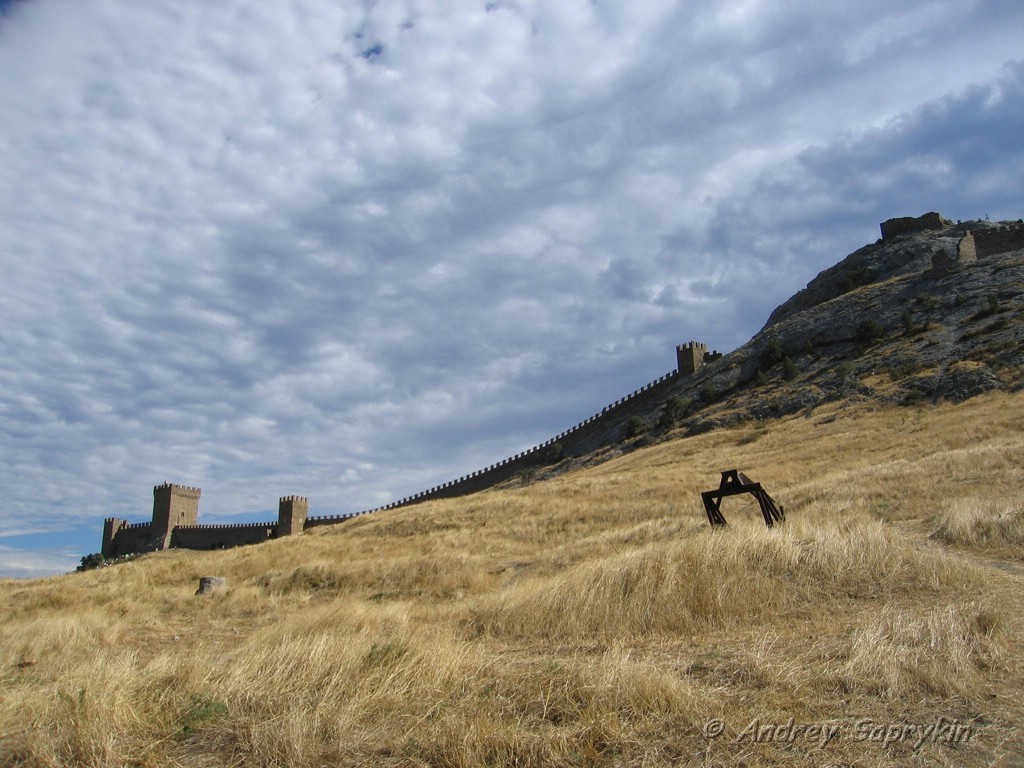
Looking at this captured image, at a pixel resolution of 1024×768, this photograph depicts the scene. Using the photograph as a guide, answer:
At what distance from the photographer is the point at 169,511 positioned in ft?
282

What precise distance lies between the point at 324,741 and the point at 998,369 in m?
48.9

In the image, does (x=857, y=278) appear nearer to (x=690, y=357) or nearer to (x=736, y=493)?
(x=690, y=357)

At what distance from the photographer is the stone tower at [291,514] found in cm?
7481

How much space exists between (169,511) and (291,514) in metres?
22.7

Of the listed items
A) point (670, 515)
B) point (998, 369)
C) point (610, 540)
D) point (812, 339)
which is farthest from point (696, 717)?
point (812, 339)

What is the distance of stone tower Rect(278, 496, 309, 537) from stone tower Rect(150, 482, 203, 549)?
64.7ft

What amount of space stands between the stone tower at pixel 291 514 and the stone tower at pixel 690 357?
47.0 m

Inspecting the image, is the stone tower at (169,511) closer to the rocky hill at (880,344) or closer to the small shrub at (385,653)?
the rocky hill at (880,344)

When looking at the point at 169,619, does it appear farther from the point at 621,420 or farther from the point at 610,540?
the point at 621,420

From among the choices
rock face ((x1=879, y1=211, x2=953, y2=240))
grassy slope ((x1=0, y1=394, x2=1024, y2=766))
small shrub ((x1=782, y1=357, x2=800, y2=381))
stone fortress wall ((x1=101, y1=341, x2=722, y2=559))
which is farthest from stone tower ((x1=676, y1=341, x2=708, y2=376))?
grassy slope ((x1=0, y1=394, x2=1024, y2=766))

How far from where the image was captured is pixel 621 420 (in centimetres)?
7231

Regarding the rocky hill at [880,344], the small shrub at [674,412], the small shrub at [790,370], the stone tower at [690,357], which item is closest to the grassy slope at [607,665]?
the rocky hill at [880,344]

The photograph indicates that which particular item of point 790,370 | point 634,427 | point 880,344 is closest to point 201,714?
point 790,370

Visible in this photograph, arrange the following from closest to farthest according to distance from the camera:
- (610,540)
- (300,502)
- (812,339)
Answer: (610,540) → (812,339) → (300,502)
